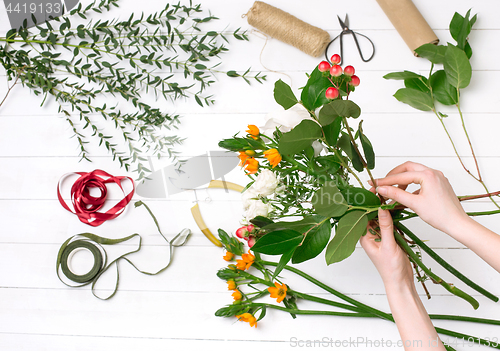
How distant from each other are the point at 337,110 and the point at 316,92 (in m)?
0.08

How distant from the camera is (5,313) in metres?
1.03

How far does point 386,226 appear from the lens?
2.05 feet

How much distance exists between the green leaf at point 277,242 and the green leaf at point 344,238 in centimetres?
6

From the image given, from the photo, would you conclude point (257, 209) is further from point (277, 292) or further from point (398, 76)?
point (398, 76)

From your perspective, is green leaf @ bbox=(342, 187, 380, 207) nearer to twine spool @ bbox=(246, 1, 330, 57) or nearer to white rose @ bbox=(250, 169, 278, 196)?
white rose @ bbox=(250, 169, 278, 196)

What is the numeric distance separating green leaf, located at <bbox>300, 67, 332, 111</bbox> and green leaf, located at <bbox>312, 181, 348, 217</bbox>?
5.5 inches

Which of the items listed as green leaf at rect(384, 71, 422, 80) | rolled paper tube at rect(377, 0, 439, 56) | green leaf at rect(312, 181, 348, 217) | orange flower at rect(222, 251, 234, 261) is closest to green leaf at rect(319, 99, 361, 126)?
green leaf at rect(312, 181, 348, 217)

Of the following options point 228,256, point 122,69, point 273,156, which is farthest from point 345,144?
point 122,69

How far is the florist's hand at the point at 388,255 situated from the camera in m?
0.63

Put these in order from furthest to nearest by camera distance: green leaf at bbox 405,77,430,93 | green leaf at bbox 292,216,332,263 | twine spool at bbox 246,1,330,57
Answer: twine spool at bbox 246,1,330,57 < green leaf at bbox 405,77,430,93 < green leaf at bbox 292,216,332,263

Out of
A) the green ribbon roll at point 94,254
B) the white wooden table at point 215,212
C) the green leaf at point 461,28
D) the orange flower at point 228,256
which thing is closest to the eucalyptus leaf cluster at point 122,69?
the white wooden table at point 215,212

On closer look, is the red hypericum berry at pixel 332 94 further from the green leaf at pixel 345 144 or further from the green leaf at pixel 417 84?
the green leaf at pixel 417 84

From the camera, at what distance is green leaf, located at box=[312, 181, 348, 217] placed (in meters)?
0.54

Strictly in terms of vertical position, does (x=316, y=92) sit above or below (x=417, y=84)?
below
